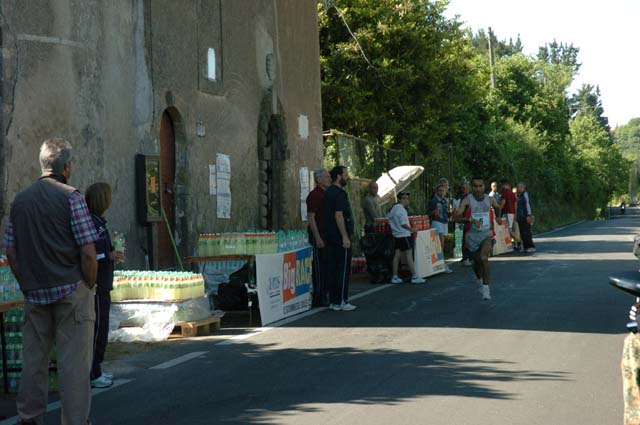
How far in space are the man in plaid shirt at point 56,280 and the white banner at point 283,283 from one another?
21.2 feet

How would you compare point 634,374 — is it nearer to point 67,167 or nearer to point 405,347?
point 67,167

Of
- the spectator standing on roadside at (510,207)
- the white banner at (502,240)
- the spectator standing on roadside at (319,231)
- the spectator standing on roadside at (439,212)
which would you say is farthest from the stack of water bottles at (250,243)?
the white banner at (502,240)

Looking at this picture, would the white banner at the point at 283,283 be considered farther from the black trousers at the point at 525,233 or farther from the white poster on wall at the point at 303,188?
the black trousers at the point at 525,233

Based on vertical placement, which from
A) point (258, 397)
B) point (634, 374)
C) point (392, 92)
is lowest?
point (258, 397)

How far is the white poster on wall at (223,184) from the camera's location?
63.1 ft

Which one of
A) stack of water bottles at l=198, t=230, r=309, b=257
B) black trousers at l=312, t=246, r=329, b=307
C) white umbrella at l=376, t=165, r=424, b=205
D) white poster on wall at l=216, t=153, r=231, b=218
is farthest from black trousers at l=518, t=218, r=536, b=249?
black trousers at l=312, t=246, r=329, b=307

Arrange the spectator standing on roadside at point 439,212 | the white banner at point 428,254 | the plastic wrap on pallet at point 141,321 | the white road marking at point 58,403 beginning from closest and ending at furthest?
the white road marking at point 58,403
the plastic wrap on pallet at point 141,321
the white banner at point 428,254
the spectator standing on roadside at point 439,212

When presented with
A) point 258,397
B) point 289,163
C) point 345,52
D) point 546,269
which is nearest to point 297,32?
point 289,163

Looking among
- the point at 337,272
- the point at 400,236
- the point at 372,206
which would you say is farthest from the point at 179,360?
the point at 372,206

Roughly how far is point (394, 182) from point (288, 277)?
9769 millimetres

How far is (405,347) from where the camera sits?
10.7 m

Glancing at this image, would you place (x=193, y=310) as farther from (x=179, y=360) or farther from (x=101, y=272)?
(x=101, y=272)

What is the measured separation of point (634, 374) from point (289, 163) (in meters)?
19.5

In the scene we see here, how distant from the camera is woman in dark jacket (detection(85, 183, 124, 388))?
29.2ft
